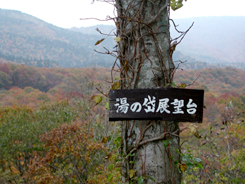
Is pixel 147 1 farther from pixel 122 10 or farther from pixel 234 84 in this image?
pixel 234 84

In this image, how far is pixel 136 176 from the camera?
38.8 inches

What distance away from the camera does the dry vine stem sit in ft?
3.15

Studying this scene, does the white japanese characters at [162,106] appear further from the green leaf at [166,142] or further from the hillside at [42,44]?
the hillside at [42,44]

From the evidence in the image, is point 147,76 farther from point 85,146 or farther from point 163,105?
point 85,146

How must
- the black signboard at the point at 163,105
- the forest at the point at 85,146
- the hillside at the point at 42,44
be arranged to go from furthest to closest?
1. the hillside at the point at 42,44
2. the forest at the point at 85,146
3. the black signboard at the point at 163,105

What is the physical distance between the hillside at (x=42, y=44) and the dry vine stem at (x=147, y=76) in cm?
4948

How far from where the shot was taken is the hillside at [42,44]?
59000mm

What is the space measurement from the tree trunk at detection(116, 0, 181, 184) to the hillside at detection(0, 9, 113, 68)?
49473mm

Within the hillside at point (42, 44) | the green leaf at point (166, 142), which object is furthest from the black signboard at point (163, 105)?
A: the hillside at point (42, 44)

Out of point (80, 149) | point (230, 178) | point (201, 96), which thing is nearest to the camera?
point (201, 96)

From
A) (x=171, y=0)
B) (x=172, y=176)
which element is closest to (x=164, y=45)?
(x=171, y=0)

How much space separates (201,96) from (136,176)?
1.85 feet

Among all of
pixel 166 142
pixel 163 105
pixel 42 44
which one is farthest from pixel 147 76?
pixel 42 44

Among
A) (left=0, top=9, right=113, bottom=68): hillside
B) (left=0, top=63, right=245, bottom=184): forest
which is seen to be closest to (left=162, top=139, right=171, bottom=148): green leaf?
(left=0, top=63, right=245, bottom=184): forest
